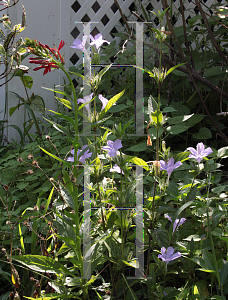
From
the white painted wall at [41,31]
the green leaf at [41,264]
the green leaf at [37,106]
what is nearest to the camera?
the green leaf at [41,264]

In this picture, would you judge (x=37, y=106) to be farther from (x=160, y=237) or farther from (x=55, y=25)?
(x=55, y=25)

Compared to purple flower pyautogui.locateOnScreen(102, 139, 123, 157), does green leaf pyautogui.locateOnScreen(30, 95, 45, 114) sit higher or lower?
higher

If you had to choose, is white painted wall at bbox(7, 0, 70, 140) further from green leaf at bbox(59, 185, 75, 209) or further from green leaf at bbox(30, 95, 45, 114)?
green leaf at bbox(59, 185, 75, 209)

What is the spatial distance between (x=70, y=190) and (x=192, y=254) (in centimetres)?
39

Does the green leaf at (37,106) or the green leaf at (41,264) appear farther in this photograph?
the green leaf at (37,106)

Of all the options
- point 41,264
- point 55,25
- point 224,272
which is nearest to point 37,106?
point 41,264

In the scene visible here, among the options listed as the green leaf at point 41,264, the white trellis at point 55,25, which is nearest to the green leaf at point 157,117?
the green leaf at point 41,264

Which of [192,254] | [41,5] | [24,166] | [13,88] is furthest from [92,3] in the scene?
[192,254]

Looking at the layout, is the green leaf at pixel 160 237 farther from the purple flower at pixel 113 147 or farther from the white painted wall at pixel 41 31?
the white painted wall at pixel 41 31

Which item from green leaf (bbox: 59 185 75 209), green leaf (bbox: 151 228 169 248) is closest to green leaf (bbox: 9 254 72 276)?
green leaf (bbox: 59 185 75 209)

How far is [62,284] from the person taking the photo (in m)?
0.73

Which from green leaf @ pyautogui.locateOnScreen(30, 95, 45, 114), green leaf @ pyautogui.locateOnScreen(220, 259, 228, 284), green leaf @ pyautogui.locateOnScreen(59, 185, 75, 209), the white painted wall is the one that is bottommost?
green leaf @ pyautogui.locateOnScreen(220, 259, 228, 284)

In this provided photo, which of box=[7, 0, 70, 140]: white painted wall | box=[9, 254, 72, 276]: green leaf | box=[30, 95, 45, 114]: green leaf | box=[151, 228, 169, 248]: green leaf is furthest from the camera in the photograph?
box=[7, 0, 70, 140]: white painted wall

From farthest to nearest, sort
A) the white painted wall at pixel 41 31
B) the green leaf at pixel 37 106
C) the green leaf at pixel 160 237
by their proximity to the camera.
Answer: the white painted wall at pixel 41 31
the green leaf at pixel 37 106
the green leaf at pixel 160 237
